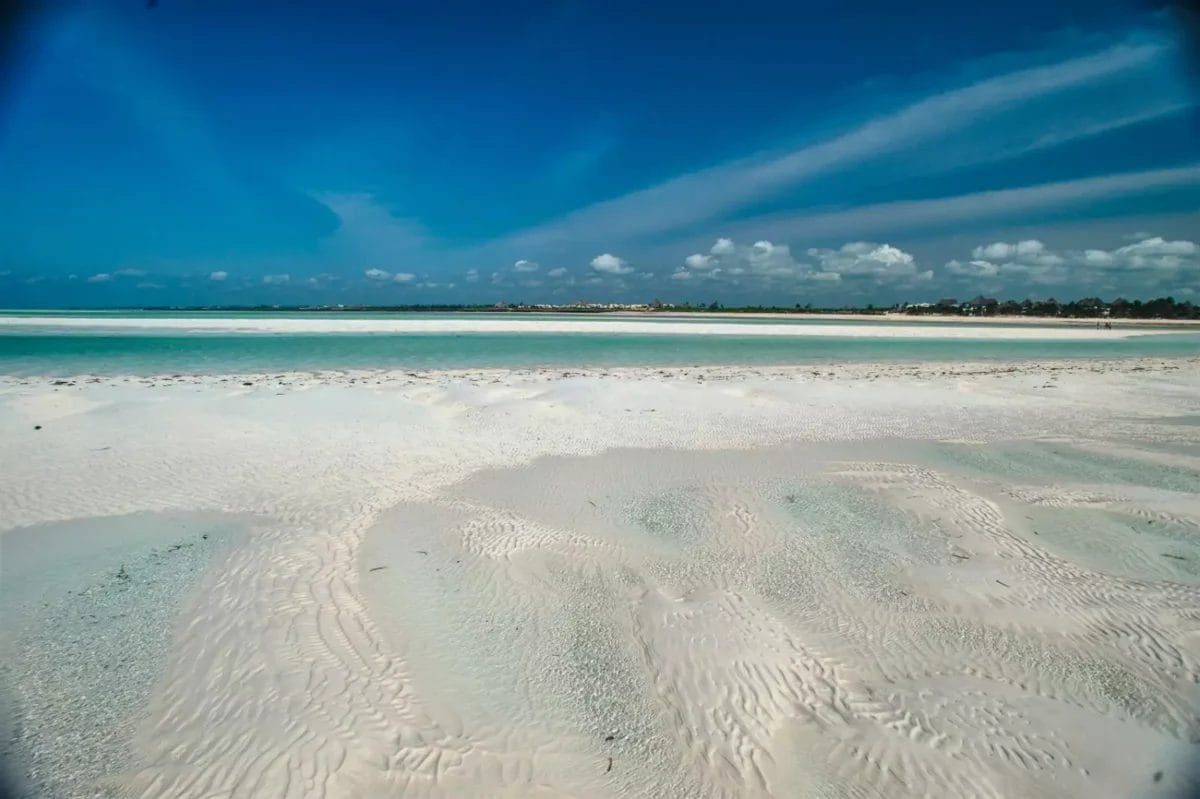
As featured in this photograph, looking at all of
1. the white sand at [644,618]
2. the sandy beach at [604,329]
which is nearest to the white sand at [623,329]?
the sandy beach at [604,329]

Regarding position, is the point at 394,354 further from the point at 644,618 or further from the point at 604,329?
the point at 604,329

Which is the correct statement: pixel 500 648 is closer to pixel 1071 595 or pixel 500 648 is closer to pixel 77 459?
pixel 1071 595

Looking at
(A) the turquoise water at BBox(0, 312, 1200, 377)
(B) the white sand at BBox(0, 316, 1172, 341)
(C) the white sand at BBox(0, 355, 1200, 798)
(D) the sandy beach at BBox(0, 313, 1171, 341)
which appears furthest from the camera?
(B) the white sand at BBox(0, 316, 1172, 341)

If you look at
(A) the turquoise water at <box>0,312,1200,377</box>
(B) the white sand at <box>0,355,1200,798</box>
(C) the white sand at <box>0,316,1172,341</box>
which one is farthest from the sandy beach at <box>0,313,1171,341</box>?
(B) the white sand at <box>0,355,1200,798</box>

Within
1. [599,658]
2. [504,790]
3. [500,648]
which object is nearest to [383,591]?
[500,648]

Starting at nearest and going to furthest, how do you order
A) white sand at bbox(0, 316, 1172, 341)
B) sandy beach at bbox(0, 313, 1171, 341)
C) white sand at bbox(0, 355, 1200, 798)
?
white sand at bbox(0, 355, 1200, 798) < sandy beach at bbox(0, 313, 1171, 341) < white sand at bbox(0, 316, 1172, 341)

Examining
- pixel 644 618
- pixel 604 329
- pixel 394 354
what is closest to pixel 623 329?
pixel 604 329

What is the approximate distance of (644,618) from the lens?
429cm

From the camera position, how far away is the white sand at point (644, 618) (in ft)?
9.68

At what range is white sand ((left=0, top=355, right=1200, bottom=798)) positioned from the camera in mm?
2951

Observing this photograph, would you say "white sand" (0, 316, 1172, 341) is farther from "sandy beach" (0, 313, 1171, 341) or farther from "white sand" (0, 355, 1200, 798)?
"white sand" (0, 355, 1200, 798)

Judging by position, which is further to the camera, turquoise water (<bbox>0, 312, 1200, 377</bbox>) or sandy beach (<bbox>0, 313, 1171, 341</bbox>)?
sandy beach (<bbox>0, 313, 1171, 341</bbox>)

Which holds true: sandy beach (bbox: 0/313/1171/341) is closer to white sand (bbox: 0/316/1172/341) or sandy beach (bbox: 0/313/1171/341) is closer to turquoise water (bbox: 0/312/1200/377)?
white sand (bbox: 0/316/1172/341)

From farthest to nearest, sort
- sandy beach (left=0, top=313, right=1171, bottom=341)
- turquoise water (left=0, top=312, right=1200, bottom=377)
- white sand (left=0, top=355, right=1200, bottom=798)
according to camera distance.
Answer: sandy beach (left=0, top=313, right=1171, bottom=341)
turquoise water (left=0, top=312, right=1200, bottom=377)
white sand (left=0, top=355, right=1200, bottom=798)
